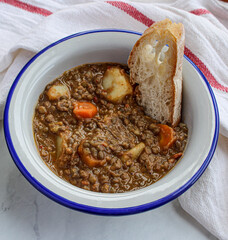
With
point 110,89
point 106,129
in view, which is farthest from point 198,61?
point 106,129

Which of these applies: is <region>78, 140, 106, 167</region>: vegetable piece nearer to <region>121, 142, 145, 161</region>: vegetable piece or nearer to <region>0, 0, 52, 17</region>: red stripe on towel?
<region>121, 142, 145, 161</region>: vegetable piece

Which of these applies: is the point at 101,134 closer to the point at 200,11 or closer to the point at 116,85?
the point at 116,85

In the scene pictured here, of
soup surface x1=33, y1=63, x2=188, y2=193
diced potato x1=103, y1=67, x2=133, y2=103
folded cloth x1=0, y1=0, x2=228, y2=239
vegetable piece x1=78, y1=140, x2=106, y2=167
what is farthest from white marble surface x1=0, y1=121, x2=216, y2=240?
diced potato x1=103, y1=67, x2=133, y2=103

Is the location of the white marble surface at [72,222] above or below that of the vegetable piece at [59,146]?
below

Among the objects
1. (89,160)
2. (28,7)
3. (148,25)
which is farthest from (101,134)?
(28,7)

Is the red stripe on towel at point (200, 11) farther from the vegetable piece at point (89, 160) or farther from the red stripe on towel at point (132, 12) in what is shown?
the vegetable piece at point (89, 160)

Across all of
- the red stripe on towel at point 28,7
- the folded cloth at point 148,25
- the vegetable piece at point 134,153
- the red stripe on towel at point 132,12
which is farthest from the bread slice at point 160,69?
the red stripe on towel at point 28,7

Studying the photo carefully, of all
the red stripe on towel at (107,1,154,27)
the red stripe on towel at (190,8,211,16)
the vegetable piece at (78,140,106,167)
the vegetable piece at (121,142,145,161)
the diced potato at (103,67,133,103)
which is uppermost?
the red stripe on towel at (190,8,211,16)
